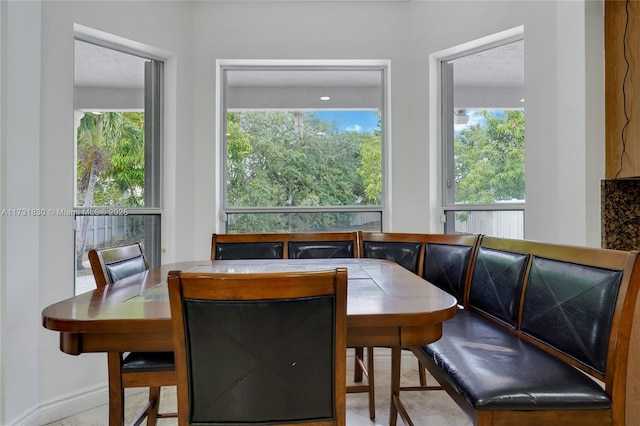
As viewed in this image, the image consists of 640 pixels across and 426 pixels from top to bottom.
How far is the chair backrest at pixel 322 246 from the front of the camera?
2455mm

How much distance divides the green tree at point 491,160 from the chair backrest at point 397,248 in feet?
2.16

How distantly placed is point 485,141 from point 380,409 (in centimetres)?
194

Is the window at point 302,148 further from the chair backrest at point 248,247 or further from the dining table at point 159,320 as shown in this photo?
the dining table at point 159,320

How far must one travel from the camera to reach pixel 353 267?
193 cm

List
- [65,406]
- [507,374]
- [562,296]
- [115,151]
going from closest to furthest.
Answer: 1. [507,374]
2. [562,296]
3. [65,406]
4. [115,151]

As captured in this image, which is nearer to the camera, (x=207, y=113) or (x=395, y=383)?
(x=395, y=383)

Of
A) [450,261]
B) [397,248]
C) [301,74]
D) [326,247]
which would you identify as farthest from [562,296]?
[301,74]

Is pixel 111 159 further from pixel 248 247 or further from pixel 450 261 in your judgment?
pixel 450 261

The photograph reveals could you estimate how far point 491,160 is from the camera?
2.63 metres

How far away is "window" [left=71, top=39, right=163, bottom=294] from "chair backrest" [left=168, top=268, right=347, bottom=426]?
1854mm

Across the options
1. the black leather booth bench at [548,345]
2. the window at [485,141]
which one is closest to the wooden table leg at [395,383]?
the black leather booth bench at [548,345]

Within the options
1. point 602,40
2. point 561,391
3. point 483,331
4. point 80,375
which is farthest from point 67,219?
point 602,40

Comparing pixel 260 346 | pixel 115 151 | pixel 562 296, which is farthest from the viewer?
pixel 115 151

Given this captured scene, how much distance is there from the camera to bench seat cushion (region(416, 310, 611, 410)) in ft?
3.78
